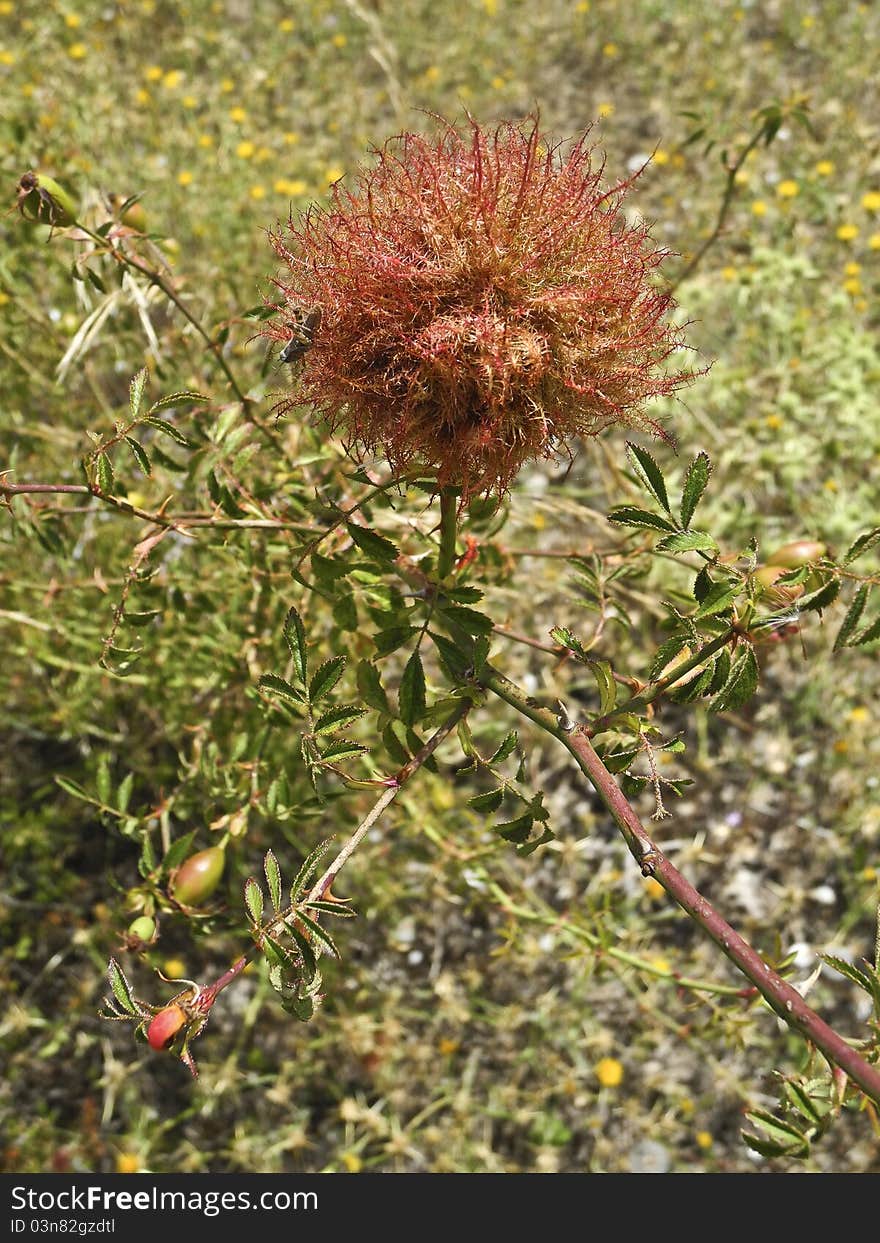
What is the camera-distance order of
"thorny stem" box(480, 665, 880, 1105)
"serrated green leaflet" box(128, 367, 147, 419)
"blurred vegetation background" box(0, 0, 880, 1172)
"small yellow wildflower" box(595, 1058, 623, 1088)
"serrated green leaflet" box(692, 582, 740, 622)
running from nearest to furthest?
"thorny stem" box(480, 665, 880, 1105)
"serrated green leaflet" box(692, 582, 740, 622)
"serrated green leaflet" box(128, 367, 147, 419)
"blurred vegetation background" box(0, 0, 880, 1172)
"small yellow wildflower" box(595, 1058, 623, 1088)

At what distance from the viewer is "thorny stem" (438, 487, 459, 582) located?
3.51ft

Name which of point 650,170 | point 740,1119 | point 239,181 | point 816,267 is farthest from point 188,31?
point 740,1119

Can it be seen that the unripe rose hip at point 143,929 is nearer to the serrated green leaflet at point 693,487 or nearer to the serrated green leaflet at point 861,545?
the serrated green leaflet at point 693,487

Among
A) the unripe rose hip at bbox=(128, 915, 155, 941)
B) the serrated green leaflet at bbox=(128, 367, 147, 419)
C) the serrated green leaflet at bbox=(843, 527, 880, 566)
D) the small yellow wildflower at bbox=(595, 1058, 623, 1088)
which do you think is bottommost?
the small yellow wildflower at bbox=(595, 1058, 623, 1088)

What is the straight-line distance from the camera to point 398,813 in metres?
1.97

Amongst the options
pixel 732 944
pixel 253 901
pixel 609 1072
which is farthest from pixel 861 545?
pixel 609 1072

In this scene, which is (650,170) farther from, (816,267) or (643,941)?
(643,941)

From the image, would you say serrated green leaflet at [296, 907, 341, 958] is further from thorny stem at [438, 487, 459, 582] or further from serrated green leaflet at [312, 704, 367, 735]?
thorny stem at [438, 487, 459, 582]

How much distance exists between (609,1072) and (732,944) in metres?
1.20

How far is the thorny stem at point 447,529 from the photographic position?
1068mm

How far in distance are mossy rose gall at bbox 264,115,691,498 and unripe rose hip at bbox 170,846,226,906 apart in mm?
629

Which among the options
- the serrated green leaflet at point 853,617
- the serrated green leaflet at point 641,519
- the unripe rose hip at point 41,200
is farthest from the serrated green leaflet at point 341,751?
the unripe rose hip at point 41,200

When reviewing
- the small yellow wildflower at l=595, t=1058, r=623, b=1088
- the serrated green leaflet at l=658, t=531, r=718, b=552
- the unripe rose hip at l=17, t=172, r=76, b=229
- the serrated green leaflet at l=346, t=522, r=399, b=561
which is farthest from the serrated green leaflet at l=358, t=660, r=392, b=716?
the small yellow wildflower at l=595, t=1058, r=623, b=1088
